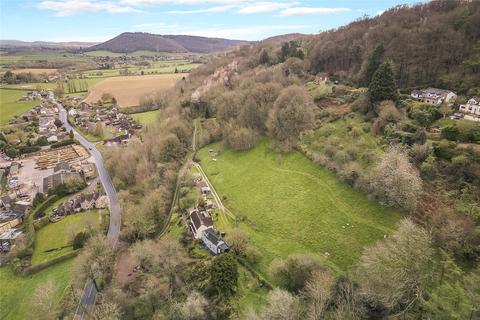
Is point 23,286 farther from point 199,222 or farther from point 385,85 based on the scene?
point 385,85

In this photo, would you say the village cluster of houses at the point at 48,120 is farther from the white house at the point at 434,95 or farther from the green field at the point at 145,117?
the white house at the point at 434,95

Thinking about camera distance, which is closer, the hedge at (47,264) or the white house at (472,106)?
the hedge at (47,264)

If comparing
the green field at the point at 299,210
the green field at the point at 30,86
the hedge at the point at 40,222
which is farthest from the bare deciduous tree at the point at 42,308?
the green field at the point at 30,86

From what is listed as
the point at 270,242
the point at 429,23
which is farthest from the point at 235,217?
the point at 429,23

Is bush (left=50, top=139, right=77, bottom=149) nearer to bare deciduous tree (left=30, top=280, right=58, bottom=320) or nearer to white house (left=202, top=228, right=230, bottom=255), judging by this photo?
bare deciduous tree (left=30, top=280, right=58, bottom=320)

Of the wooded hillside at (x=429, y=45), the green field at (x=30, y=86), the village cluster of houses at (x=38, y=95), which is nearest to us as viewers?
the wooded hillside at (x=429, y=45)

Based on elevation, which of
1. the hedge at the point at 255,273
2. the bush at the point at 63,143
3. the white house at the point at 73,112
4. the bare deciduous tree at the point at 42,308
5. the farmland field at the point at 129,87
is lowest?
the bush at the point at 63,143
